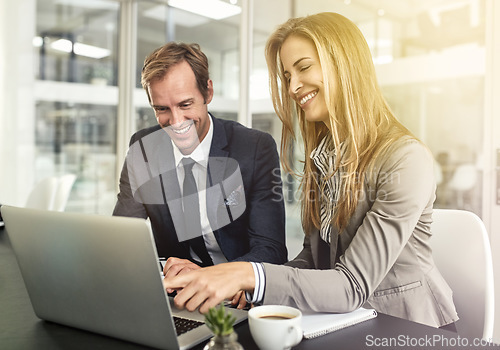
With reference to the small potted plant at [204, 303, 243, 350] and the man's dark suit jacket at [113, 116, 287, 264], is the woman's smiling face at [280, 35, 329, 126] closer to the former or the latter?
the man's dark suit jacket at [113, 116, 287, 264]

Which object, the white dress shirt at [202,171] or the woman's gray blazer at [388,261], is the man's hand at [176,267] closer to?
the woman's gray blazer at [388,261]

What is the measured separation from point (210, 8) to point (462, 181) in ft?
7.59

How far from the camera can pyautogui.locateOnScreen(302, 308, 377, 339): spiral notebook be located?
82cm

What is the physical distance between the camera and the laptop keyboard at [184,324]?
0.81 metres

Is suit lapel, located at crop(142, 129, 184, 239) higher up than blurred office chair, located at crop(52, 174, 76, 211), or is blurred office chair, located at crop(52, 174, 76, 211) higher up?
suit lapel, located at crop(142, 129, 184, 239)

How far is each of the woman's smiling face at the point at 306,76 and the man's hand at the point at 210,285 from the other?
61 centimetres

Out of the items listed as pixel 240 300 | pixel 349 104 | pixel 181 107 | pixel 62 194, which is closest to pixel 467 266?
pixel 349 104

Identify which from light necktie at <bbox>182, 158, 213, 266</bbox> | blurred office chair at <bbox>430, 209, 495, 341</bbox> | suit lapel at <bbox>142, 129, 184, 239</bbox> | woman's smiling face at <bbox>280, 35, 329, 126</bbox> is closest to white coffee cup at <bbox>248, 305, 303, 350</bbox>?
blurred office chair at <bbox>430, 209, 495, 341</bbox>

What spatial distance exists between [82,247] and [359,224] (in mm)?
756

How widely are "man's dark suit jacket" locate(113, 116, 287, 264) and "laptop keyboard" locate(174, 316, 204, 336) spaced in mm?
756

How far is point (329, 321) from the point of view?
88cm

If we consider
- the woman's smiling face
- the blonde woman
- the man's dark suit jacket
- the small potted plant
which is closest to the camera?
the small potted plant

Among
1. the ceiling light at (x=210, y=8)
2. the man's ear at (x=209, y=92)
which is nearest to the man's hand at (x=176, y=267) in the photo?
the man's ear at (x=209, y=92)

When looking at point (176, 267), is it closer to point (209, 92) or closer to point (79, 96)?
point (209, 92)
